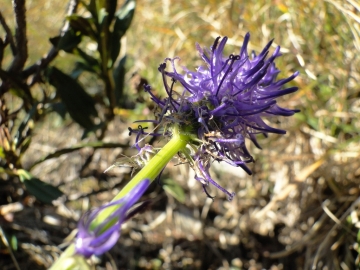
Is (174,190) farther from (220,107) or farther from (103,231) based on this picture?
(103,231)

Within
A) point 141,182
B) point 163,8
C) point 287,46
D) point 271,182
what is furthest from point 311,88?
point 141,182

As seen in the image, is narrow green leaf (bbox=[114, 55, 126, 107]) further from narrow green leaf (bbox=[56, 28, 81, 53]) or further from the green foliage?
narrow green leaf (bbox=[56, 28, 81, 53])

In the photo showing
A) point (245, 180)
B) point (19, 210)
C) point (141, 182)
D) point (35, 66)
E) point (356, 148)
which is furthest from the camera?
point (245, 180)

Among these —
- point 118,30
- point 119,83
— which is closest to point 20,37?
point 118,30

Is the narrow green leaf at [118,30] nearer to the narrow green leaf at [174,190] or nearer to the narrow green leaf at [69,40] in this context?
the narrow green leaf at [69,40]

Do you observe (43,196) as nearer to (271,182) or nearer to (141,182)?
(141,182)
